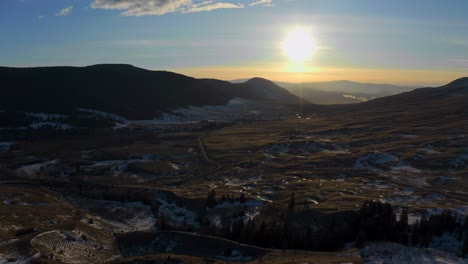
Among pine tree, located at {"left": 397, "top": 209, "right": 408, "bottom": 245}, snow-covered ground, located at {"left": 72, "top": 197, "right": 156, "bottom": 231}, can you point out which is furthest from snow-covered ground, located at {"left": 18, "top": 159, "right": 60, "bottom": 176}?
pine tree, located at {"left": 397, "top": 209, "right": 408, "bottom": 245}

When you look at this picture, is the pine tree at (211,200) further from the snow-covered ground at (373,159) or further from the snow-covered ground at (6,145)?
the snow-covered ground at (6,145)

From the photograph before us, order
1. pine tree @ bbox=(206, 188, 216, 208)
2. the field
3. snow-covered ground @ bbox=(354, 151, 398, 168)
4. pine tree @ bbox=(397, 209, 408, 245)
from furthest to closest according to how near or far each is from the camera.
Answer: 1. snow-covered ground @ bbox=(354, 151, 398, 168)
2. pine tree @ bbox=(206, 188, 216, 208)
3. pine tree @ bbox=(397, 209, 408, 245)
4. the field

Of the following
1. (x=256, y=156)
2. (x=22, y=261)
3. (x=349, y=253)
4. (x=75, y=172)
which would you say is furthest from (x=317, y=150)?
(x=22, y=261)

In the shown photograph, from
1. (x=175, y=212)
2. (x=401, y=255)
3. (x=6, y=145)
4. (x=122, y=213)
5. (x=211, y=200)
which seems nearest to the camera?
(x=401, y=255)

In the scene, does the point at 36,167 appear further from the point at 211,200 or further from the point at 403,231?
the point at 403,231

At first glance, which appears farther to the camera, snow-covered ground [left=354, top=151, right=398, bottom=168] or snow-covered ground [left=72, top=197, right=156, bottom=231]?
snow-covered ground [left=354, top=151, right=398, bottom=168]

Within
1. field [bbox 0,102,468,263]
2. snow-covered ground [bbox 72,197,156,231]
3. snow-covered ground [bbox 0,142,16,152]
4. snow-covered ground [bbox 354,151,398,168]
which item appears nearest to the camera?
field [bbox 0,102,468,263]

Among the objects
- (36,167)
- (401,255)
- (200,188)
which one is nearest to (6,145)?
(36,167)

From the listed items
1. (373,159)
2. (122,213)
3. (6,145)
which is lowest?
(122,213)

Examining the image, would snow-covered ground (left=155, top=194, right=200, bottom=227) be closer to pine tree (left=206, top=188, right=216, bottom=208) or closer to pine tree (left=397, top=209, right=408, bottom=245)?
pine tree (left=206, top=188, right=216, bottom=208)
